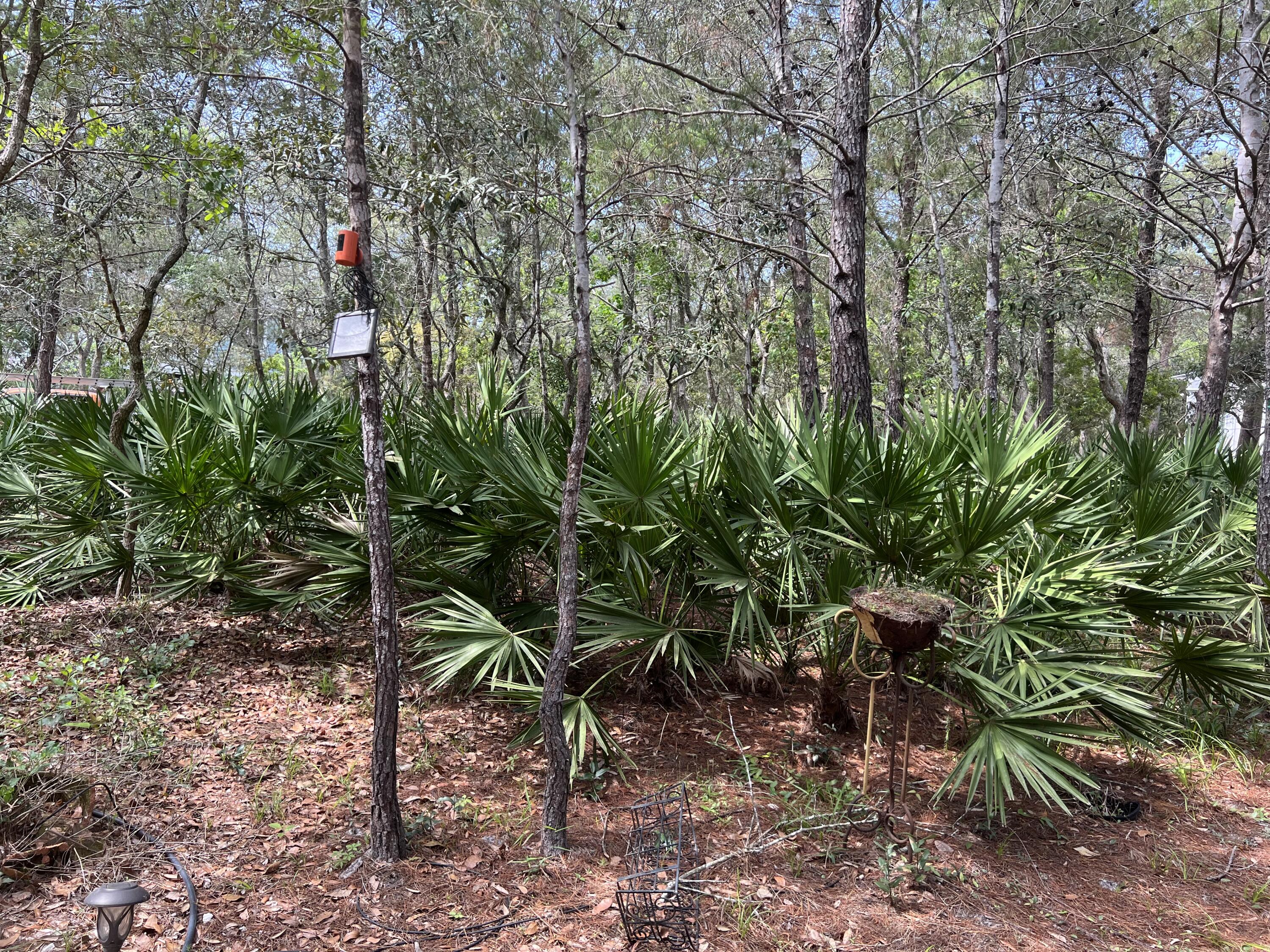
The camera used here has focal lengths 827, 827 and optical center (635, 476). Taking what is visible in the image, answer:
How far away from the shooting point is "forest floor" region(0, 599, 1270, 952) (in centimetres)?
337

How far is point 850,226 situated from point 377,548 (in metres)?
4.85

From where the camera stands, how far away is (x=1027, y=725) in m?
3.83

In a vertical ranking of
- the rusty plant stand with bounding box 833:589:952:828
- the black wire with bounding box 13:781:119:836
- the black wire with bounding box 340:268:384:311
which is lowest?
the black wire with bounding box 13:781:119:836

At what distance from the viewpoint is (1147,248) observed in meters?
11.1

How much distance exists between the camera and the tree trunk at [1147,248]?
1079 centimetres

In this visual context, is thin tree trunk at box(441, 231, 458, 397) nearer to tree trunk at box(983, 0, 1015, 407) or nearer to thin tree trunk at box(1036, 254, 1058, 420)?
tree trunk at box(983, 0, 1015, 407)

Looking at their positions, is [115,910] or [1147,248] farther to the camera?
[1147,248]

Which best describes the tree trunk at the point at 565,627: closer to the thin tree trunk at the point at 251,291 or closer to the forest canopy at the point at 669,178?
the forest canopy at the point at 669,178

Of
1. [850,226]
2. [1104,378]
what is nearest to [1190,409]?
[1104,378]

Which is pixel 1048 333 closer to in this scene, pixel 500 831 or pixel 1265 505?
pixel 1265 505

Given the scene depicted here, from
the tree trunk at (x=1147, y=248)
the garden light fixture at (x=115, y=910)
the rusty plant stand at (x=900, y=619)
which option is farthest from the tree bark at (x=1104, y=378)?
the garden light fixture at (x=115, y=910)

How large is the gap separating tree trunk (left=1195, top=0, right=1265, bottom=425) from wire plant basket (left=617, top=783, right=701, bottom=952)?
6.70 m

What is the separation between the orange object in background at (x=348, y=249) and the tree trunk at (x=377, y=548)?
174 mm

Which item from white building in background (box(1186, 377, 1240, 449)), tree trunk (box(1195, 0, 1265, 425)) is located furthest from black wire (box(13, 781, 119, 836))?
white building in background (box(1186, 377, 1240, 449))
